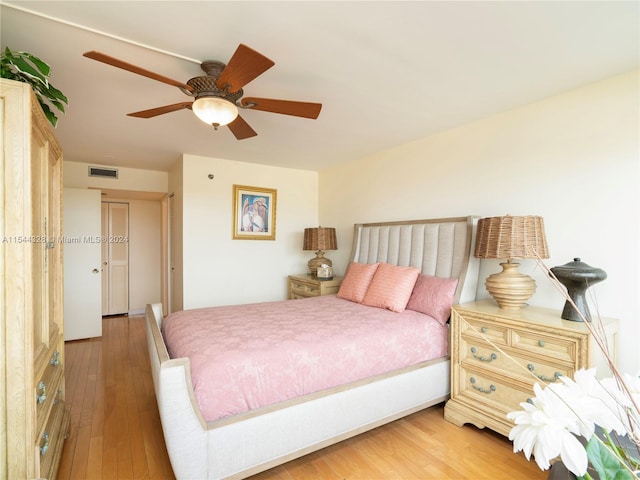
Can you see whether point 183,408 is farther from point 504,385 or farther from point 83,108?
point 83,108

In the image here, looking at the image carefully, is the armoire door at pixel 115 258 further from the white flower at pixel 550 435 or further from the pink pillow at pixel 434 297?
the white flower at pixel 550 435

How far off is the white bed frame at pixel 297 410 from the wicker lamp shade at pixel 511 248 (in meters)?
0.32

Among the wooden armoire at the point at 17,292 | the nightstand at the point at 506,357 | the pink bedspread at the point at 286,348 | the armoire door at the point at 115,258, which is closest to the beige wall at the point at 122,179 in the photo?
the armoire door at the point at 115,258

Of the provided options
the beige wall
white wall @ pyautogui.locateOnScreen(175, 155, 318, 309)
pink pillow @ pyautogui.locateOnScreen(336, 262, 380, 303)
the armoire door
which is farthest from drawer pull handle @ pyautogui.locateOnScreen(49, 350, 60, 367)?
the armoire door

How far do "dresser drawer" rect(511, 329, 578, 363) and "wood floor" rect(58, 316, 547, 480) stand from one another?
66 cm

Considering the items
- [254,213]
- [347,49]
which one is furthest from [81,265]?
[347,49]

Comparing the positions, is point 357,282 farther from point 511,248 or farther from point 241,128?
point 241,128

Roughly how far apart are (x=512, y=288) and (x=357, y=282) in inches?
53.4

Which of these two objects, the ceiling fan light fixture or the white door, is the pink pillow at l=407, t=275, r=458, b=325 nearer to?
the ceiling fan light fixture

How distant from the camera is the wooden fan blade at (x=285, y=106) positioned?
1.91m

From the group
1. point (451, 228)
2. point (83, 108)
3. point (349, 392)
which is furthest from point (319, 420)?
point (83, 108)

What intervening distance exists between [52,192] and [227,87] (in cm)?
124

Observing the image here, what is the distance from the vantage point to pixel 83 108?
2.57 meters

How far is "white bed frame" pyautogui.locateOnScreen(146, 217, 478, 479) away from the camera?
1.51 m
